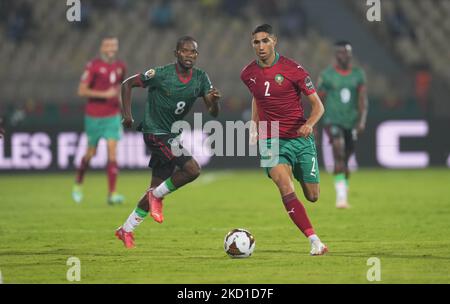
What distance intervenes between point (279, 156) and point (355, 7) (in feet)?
60.4

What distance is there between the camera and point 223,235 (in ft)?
37.2

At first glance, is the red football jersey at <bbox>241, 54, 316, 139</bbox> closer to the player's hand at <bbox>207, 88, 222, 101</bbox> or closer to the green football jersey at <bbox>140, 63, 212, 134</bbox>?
the player's hand at <bbox>207, 88, 222, 101</bbox>

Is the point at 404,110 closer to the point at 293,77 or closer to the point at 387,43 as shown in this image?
the point at 387,43

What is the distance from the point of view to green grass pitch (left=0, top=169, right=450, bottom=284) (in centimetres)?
839

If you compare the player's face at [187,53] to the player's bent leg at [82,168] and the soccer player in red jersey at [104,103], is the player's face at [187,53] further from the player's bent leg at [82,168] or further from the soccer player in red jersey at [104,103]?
the player's bent leg at [82,168]

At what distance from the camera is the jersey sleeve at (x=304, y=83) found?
388 inches

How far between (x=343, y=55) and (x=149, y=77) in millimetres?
5342

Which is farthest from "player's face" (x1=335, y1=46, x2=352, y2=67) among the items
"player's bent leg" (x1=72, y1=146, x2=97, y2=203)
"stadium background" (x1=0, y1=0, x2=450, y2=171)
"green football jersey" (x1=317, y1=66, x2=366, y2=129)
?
→ "stadium background" (x1=0, y1=0, x2=450, y2=171)

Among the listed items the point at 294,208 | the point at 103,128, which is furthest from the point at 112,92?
the point at 294,208

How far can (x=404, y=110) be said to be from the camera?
22109mm

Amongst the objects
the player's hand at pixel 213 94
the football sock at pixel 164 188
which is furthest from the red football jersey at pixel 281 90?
the football sock at pixel 164 188

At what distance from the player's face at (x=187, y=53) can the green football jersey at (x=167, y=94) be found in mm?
→ 230

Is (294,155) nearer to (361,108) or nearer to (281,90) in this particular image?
(281,90)

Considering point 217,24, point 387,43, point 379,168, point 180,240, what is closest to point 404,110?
point 379,168
